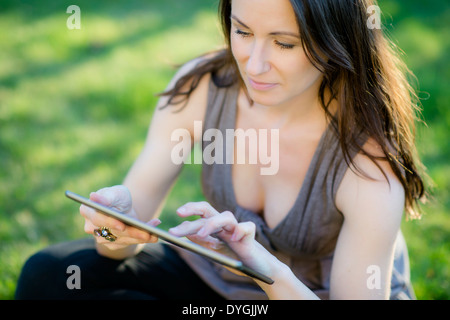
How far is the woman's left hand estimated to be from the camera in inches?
49.7

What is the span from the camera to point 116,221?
131cm

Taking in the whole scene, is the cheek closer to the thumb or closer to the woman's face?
the woman's face

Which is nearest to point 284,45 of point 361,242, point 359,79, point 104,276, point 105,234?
point 359,79

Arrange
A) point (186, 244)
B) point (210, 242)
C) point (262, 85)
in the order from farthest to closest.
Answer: point (262, 85), point (210, 242), point (186, 244)

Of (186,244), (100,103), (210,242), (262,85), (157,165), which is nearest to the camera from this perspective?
(186,244)

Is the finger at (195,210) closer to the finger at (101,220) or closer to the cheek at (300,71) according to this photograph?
the finger at (101,220)

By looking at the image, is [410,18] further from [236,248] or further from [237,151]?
[236,248]

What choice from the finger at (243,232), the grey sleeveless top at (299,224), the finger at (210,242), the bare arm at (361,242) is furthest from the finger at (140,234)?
the grey sleeveless top at (299,224)

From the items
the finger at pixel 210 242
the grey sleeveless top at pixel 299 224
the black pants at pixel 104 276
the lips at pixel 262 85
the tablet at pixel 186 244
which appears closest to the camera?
the tablet at pixel 186 244

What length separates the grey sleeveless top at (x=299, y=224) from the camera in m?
1.59

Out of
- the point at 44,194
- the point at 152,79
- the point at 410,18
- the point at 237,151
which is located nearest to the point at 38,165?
the point at 44,194

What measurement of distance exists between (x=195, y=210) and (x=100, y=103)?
7.45 ft

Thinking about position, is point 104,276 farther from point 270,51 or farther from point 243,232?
point 270,51

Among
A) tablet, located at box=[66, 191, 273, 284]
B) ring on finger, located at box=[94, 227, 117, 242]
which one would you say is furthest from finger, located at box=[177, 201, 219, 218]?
ring on finger, located at box=[94, 227, 117, 242]
